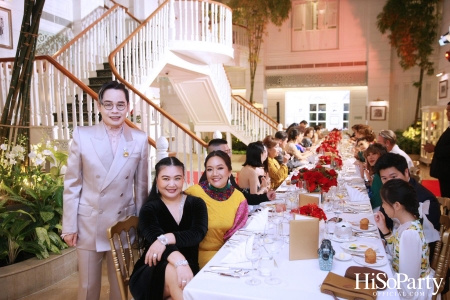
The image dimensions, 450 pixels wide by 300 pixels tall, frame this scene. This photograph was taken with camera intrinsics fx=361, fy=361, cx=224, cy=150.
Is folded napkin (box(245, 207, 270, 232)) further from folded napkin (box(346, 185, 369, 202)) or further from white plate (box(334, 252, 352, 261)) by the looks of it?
folded napkin (box(346, 185, 369, 202))

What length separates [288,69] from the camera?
47.0ft

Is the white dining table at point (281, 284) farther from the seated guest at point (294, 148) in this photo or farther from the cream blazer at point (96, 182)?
the seated guest at point (294, 148)

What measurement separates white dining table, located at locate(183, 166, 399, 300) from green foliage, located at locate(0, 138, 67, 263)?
197 cm

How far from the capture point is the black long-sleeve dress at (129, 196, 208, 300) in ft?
6.23

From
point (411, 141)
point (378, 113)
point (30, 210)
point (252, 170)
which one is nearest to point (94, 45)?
point (30, 210)

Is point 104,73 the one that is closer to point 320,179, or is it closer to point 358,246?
point 320,179

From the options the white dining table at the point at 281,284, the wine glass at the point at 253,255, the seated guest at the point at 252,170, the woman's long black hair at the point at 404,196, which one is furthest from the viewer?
the seated guest at the point at 252,170

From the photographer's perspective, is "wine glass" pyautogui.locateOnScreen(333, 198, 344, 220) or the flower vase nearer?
the flower vase

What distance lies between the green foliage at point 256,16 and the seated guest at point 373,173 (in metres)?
9.85

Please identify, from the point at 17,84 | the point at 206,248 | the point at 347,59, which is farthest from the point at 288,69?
the point at 206,248

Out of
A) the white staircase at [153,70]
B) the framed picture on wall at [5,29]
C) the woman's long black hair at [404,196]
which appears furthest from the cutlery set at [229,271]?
the framed picture on wall at [5,29]

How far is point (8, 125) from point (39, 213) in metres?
1.16

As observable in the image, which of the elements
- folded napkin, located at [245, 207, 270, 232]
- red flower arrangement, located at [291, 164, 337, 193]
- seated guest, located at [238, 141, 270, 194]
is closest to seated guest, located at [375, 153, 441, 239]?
red flower arrangement, located at [291, 164, 337, 193]

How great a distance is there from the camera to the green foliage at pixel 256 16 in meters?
12.7
